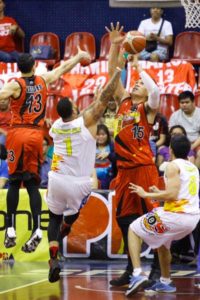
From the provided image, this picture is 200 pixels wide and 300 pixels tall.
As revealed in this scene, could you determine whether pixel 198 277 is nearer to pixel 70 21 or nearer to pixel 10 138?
pixel 10 138

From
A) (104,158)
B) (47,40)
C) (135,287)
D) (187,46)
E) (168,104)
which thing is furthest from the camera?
(47,40)

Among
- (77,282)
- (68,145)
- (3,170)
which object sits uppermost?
(68,145)

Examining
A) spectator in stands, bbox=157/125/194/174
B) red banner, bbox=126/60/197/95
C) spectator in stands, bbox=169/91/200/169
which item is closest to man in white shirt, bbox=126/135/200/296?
spectator in stands, bbox=157/125/194/174

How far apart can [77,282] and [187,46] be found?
27.3 ft

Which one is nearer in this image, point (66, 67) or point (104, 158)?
point (66, 67)

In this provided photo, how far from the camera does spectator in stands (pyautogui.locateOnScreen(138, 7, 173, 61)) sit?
1836cm

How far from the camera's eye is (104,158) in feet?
49.9

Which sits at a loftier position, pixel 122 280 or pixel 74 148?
pixel 74 148

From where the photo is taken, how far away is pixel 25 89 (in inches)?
465

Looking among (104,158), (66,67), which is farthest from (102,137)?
(66,67)

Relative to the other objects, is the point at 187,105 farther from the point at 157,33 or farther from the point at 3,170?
the point at 3,170

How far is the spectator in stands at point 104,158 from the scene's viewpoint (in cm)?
1524

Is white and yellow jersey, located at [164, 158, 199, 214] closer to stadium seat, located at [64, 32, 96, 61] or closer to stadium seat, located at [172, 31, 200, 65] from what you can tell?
stadium seat, located at [172, 31, 200, 65]

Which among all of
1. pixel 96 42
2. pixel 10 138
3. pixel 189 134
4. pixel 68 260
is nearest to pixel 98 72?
pixel 96 42
